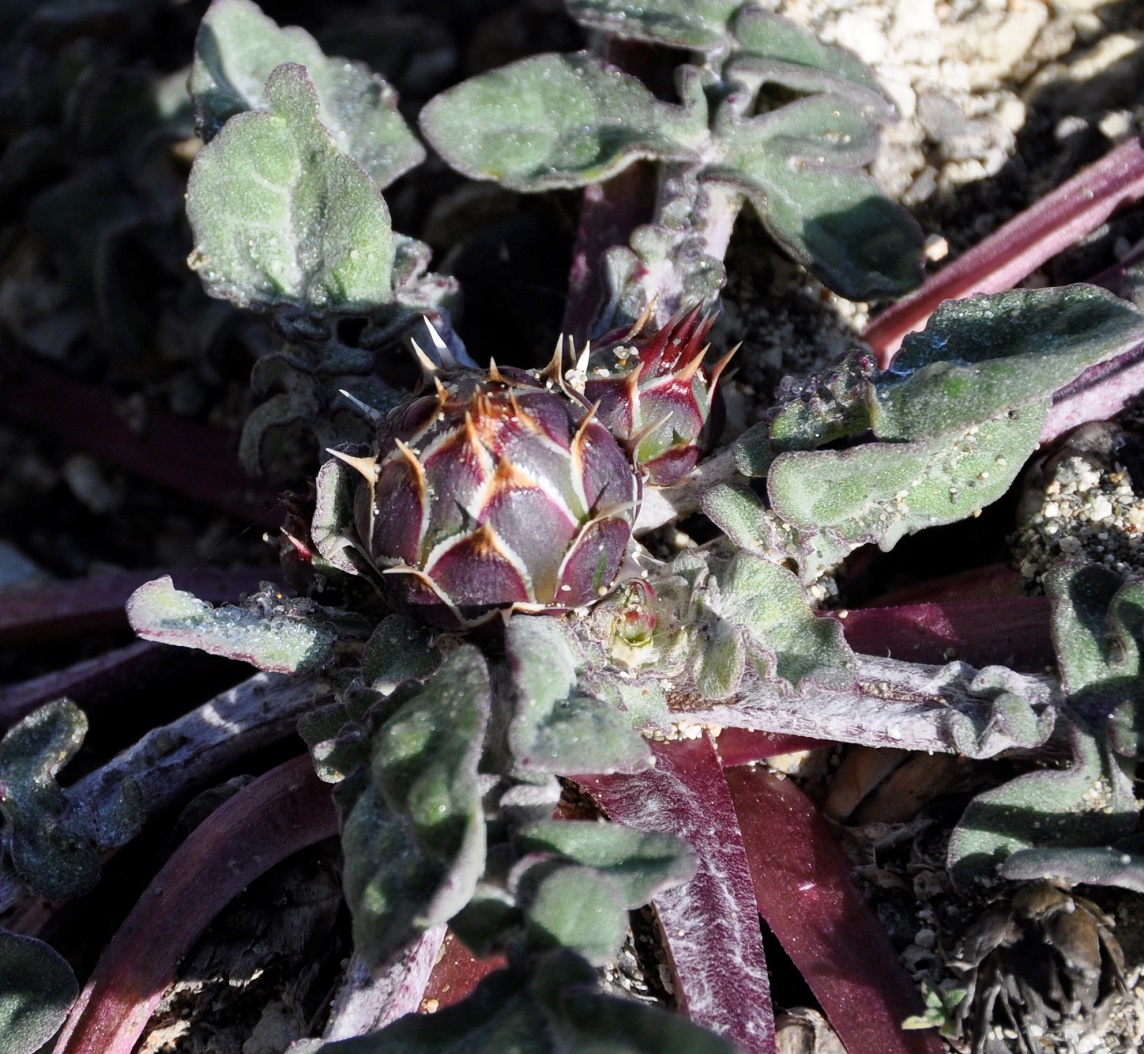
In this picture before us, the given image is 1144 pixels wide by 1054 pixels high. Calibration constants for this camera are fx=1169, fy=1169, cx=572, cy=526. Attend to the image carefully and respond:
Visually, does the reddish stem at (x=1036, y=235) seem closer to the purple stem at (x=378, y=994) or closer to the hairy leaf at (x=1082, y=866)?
the hairy leaf at (x=1082, y=866)

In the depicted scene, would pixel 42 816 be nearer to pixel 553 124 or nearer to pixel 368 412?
pixel 368 412

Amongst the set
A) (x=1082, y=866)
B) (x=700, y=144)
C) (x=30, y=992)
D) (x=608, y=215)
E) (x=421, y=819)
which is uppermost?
(x=700, y=144)


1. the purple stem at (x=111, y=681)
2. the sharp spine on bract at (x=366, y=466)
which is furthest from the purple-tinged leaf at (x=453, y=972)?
the purple stem at (x=111, y=681)

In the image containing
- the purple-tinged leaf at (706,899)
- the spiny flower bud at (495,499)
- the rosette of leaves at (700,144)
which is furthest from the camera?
the rosette of leaves at (700,144)

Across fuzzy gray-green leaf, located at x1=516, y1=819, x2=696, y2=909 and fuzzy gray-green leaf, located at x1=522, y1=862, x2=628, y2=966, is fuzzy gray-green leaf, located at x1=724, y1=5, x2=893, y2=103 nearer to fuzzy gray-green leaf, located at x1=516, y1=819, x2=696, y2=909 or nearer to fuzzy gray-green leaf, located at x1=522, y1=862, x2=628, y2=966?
fuzzy gray-green leaf, located at x1=516, y1=819, x2=696, y2=909

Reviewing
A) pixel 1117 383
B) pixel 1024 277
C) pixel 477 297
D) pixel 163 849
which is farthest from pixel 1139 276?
pixel 163 849

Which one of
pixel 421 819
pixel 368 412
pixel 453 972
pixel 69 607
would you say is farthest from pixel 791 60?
pixel 69 607

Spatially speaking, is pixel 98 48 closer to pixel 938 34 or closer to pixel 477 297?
pixel 477 297
